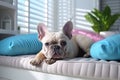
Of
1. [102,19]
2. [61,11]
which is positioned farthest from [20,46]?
[61,11]

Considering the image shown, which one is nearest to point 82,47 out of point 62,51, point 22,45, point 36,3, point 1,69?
point 62,51

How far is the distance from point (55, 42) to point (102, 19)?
1.96m

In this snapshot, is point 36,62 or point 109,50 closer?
point 109,50

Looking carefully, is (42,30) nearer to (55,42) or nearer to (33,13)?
(55,42)

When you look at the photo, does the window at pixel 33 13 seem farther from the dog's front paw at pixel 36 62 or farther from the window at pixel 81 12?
the dog's front paw at pixel 36 62

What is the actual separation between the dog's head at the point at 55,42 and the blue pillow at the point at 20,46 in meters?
0.20

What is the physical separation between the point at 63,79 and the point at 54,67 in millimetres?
83

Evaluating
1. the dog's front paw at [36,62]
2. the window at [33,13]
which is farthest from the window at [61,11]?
the dog's front paw at [36,62]

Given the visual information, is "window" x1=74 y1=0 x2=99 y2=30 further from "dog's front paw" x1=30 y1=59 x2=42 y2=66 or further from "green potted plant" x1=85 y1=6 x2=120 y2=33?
"dog's front paw" x1=30 y1=59 x2=42 y2=66

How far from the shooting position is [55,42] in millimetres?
1159

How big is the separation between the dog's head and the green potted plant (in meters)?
1.79

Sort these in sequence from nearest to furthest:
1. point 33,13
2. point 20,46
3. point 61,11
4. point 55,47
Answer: point 55,47
point 20,46
point 33,13
point 61,11

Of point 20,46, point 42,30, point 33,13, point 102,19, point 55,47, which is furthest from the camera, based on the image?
point 102,19

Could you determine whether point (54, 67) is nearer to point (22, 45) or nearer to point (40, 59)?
point (40, 59)
